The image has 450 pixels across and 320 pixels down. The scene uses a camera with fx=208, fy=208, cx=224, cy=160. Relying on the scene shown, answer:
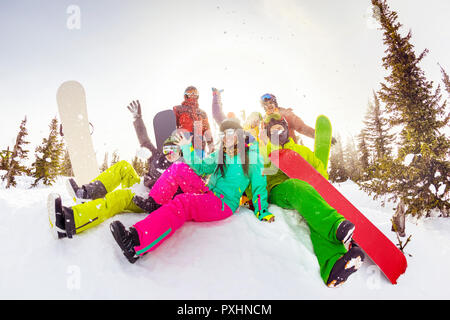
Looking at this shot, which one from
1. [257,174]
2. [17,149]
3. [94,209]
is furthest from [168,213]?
[17,149]

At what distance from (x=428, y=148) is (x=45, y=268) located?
10158 mm

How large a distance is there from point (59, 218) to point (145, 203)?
77 centimetres

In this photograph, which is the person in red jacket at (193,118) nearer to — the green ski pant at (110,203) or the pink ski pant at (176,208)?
the pink ski pant at (176,208)

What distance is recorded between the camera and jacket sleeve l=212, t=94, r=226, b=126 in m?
4.43

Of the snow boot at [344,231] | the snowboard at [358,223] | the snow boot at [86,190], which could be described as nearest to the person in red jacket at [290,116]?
the snowboard at [358,223]

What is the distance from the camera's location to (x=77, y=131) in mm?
3893

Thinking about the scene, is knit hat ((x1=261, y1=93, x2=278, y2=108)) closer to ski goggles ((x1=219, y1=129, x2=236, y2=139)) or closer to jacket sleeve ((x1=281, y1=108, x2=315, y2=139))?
jacket sleeve ((x1=281, y1=108, x2=315, y2=139))

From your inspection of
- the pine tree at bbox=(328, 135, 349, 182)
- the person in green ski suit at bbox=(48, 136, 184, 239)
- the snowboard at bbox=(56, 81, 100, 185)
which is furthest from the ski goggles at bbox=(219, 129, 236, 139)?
the pine tree at bbox=(328, 135, 349, 182)

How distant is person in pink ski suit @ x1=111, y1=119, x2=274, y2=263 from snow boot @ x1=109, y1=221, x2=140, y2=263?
1.00 ft

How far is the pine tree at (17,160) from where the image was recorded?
15.0m

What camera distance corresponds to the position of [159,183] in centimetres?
256
